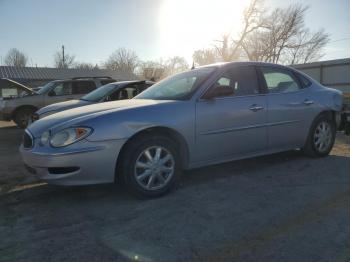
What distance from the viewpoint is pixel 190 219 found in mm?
3629

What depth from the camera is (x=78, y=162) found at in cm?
386

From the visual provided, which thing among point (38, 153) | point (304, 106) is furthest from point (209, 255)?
point (304, 106)

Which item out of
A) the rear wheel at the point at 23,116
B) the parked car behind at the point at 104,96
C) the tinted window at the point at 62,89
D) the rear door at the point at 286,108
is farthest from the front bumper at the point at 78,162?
the rear wheel at the point at 23,116

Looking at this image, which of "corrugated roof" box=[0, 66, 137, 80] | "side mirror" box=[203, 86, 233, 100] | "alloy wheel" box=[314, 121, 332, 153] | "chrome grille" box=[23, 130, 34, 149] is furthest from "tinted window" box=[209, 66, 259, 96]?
"corrugated roof" box=[0, 66, 137, 80]

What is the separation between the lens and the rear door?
5.36 m

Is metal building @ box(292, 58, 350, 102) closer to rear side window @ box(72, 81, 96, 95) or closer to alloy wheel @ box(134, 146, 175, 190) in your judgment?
rear side window @ box(72, 81, 96, 95)

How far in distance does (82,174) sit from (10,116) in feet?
30.2

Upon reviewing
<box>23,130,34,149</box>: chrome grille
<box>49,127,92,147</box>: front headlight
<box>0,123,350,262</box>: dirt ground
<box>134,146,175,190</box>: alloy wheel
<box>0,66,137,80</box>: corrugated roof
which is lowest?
<box>0,123,350,262</box>: dirt ground

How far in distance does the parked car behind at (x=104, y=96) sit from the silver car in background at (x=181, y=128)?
362cm

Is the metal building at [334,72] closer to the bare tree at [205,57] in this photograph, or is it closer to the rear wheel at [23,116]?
the rear wheel at [23,116]

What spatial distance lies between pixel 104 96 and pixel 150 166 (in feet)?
16.2

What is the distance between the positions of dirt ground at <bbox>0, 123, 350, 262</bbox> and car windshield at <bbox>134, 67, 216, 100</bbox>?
3.70 ft

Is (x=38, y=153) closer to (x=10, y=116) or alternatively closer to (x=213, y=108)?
(x=213, y=108)

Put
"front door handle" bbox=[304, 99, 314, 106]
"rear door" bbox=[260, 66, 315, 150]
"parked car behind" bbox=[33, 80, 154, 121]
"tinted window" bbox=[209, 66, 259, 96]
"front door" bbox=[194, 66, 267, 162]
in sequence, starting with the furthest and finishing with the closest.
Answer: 1. "parked car behind" bbox=[33, 80, 154, 121]
2. "front door handle" bbox=[304, 99, 314, 106]
3. "rear door" bbox=[260, 66, 315, 150]
4. "tinted window" bbox=[209, 66, 259, 96]
5. "front door" bbox=[194, 66, 267, 162]
